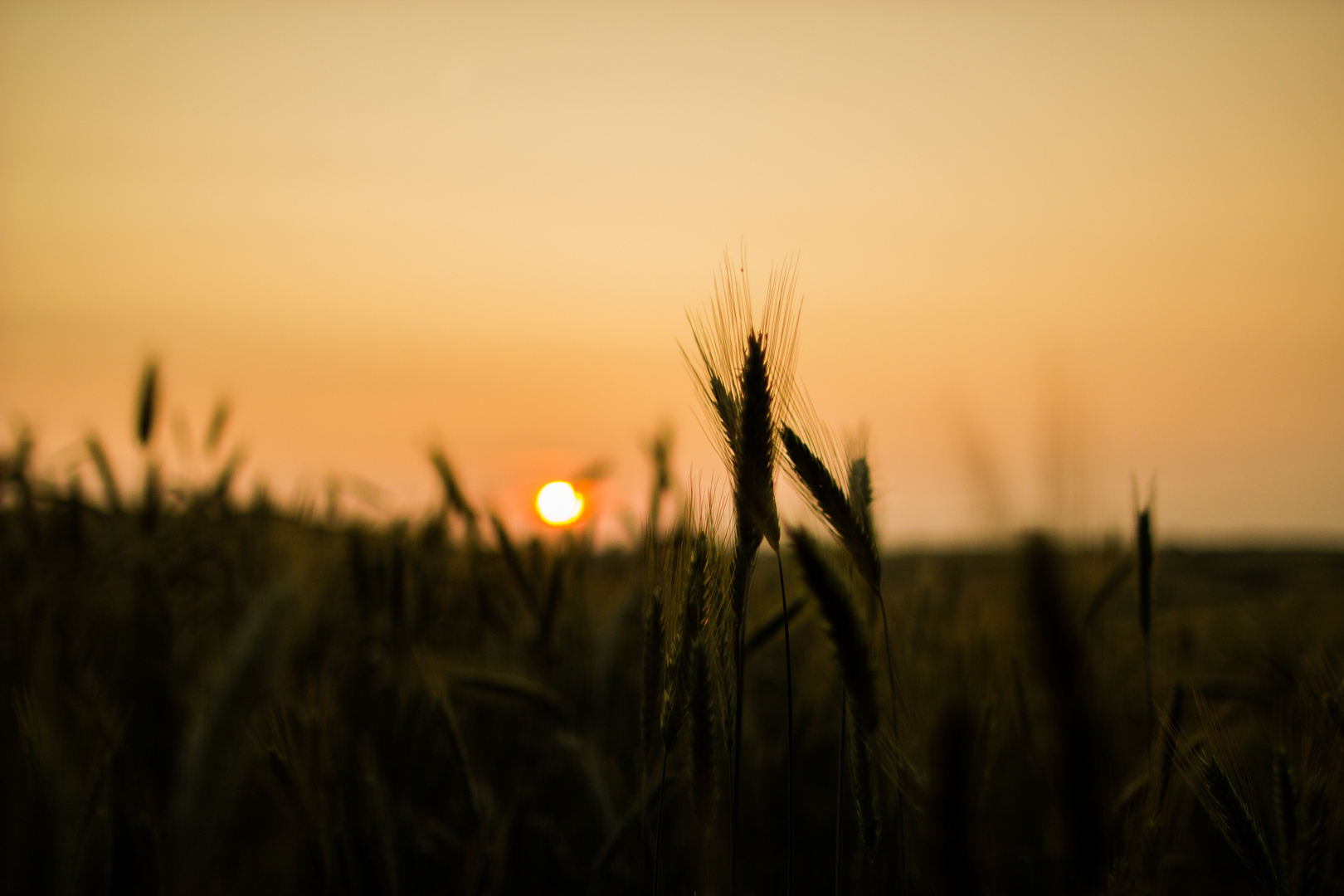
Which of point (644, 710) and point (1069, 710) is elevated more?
point (1069, 710)

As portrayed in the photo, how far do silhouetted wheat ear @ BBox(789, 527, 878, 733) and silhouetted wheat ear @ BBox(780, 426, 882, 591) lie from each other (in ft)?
0.59

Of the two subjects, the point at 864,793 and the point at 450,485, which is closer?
the point at 864,793

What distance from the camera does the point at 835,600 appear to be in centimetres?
102

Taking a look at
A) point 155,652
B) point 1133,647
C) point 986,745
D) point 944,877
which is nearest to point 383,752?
point 155,652

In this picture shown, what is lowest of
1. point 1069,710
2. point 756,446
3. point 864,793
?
point 864,793

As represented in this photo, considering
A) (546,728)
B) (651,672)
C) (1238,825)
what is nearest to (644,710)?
(651,672)

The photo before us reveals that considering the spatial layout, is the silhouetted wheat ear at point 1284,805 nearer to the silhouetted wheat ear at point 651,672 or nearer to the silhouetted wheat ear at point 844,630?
the silhouetted wheat ear at point 844,630

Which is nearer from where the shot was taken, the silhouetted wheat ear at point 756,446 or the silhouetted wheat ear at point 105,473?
the silhouetted wheat ear at point 756,446

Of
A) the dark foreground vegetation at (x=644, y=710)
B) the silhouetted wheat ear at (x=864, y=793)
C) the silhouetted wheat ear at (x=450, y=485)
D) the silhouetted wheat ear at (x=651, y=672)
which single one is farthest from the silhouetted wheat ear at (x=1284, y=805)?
the silhouetted wheat ear at (x=450, y=485)

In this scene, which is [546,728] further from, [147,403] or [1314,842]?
→ [147,403]

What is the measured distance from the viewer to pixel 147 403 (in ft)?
12.2

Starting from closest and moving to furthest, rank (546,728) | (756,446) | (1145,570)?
(756,446) < (1145,570) < (546,728)

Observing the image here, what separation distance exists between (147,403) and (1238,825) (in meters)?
4.45

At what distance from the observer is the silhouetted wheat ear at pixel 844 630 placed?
3.29 ft
